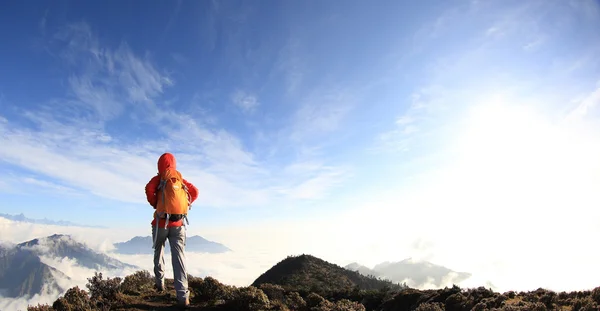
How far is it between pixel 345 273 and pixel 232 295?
52.3 m

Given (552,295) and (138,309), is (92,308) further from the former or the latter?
(552,295)

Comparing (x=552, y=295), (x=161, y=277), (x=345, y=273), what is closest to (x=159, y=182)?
(x=161, y=277)

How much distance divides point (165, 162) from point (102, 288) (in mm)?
3844

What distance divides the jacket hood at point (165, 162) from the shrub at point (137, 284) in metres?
3.86

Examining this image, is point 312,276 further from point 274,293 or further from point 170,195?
point 170,195

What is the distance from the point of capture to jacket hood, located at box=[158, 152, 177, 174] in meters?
8.39

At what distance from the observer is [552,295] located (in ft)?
36.4

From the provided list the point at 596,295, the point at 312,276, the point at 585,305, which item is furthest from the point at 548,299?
the point at 312,276

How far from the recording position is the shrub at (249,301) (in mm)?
8000

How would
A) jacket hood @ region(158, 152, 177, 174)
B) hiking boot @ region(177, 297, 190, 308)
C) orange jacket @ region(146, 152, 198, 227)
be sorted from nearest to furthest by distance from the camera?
hiking boot @ region(177, 297, 190, 308), orange jacket @ region(146, 152, 198, 227), jacket hood @ region(158, 152, 177, 174)

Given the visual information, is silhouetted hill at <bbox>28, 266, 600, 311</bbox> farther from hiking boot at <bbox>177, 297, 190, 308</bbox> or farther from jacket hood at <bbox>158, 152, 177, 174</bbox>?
jacket hood at <bbox>158, 152, 177, 174</bbox>

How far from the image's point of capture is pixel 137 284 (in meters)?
9.95

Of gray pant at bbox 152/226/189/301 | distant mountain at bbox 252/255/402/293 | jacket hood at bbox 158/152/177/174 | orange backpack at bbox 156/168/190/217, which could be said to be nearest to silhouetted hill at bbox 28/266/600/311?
gray pant at bbox 152/226/189/301

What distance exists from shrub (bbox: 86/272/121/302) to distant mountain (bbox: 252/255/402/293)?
135 ft
